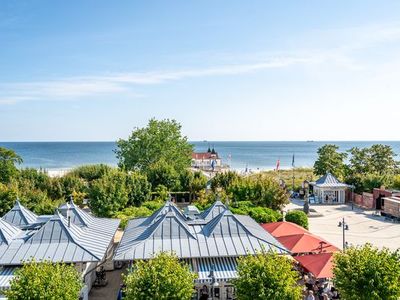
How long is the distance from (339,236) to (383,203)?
12.8 meters

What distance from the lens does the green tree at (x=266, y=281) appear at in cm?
1502

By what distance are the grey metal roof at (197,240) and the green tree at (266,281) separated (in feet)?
8.11

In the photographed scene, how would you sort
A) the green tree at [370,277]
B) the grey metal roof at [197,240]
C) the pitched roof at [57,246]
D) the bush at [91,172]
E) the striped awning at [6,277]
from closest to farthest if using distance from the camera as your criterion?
the green tree at [370,277], the striped awning at [6,277], the pitched roof at [57,246], the grey metal roof at [197,240], the bush at [91,172]

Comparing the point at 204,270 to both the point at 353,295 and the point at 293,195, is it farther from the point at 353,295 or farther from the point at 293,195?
the point at 293,195

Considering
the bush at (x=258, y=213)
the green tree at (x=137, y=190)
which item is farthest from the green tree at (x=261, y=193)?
the green tree at (x=137, y=190)

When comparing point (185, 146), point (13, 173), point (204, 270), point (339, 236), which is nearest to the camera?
point (204, 270)

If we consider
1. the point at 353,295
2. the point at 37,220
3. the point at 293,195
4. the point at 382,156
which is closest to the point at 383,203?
the point at 293,195

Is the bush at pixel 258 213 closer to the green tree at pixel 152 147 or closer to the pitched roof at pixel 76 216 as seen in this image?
the pitched roof at pixel 76 216

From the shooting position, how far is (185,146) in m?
65.1

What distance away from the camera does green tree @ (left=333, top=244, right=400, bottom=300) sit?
50.1 feet

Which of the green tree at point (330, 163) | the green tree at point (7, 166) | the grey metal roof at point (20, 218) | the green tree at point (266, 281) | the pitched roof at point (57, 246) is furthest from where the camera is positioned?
the green tree at point (330, 163)

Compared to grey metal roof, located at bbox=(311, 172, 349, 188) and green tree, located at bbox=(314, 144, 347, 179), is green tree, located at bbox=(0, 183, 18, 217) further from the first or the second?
green tree, located at bbox=(314, 144, 347, 179)

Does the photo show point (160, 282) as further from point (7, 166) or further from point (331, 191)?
point (331, 191)

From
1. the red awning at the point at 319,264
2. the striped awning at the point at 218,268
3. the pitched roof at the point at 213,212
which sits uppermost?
the pitched roof at the point at 213,212
